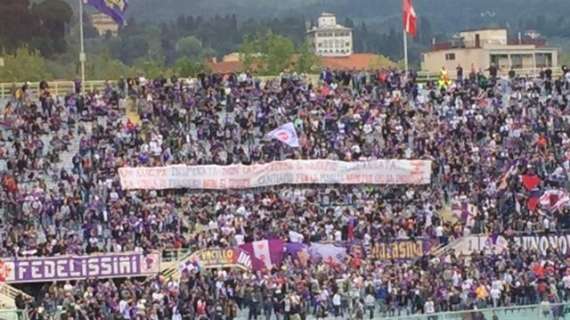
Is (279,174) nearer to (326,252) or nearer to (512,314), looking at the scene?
(326,252)

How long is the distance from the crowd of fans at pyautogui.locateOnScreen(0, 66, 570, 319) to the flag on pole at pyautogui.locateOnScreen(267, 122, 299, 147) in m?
0.23

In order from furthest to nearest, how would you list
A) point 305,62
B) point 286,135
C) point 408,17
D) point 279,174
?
point 305,62
point 408,17
point 286,135
point 279,174

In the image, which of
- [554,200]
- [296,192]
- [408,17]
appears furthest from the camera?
[408,17]

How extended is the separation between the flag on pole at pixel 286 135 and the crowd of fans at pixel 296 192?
0.74 feet

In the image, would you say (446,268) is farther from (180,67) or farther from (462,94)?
(180,67)

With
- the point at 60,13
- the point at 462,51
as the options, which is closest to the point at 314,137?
the point at 462,51

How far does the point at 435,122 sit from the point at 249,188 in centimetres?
671

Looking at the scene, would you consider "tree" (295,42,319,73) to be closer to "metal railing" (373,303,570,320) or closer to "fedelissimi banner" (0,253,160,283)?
"fedelissimi banner" (0,253,160,283)

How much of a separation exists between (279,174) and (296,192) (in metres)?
0.88

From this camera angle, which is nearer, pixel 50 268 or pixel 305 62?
pixel 50 268

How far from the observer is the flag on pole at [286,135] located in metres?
44.3

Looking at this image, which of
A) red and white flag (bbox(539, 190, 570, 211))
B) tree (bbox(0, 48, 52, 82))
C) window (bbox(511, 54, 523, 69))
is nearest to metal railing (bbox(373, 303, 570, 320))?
red and white flag (bbox(539, 190, 570, 211))

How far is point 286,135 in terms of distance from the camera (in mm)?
44406

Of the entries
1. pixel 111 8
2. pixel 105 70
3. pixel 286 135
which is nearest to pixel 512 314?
pixel 286 135
